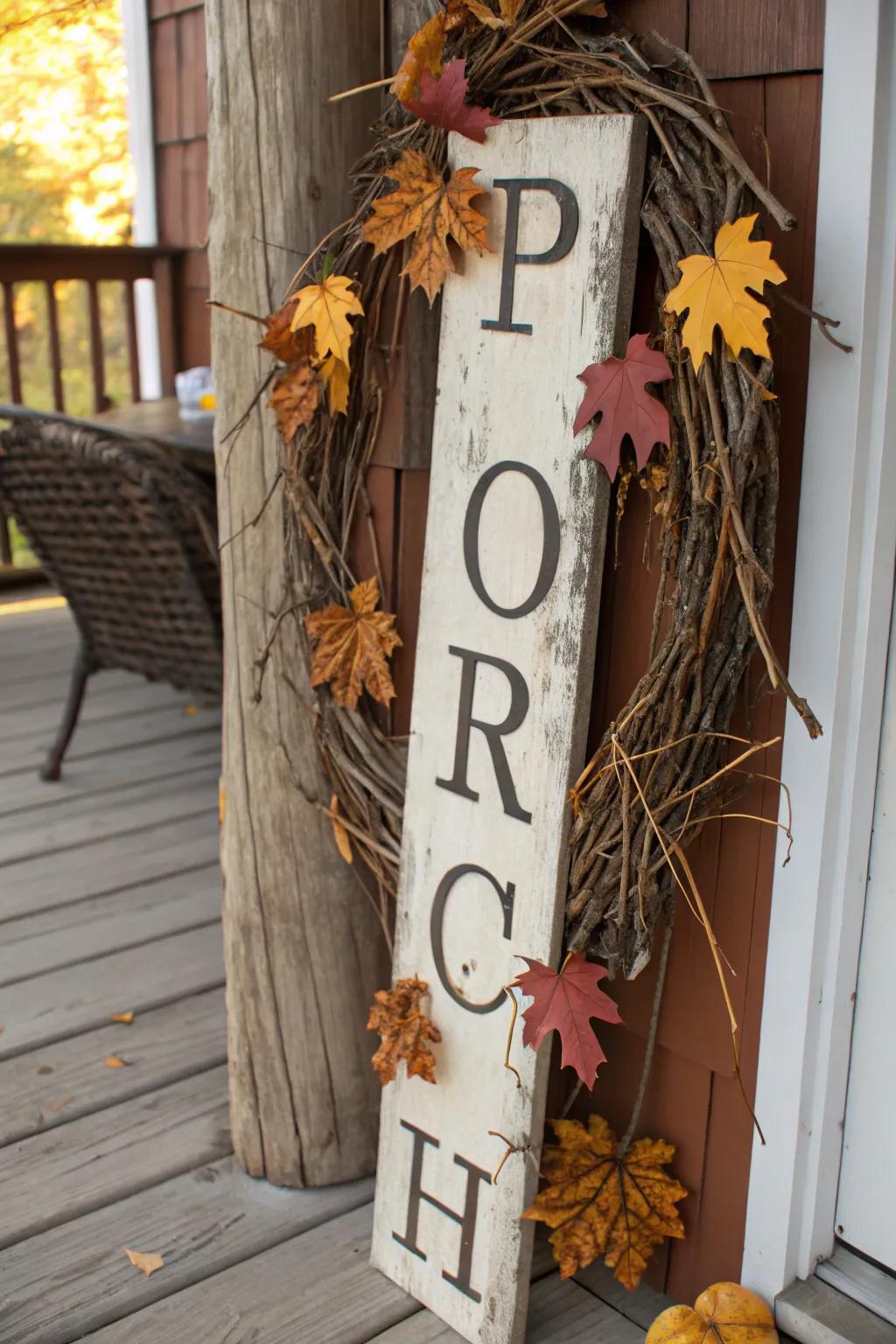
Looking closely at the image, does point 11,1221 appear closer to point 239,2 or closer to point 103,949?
point 103,949

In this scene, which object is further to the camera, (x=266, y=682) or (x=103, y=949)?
(x=103, y=949)

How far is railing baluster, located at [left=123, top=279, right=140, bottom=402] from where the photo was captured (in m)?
4.82

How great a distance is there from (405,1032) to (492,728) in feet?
1.26

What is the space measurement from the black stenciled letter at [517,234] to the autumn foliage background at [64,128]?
2.38m

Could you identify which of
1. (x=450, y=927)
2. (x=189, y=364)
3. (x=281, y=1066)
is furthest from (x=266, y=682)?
(x=189, y=364)

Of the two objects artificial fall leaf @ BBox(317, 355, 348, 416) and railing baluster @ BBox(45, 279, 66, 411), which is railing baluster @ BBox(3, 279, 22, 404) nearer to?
railing baluster @ BBox(45, 279, 66, 411)

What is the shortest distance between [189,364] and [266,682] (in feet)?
11.6

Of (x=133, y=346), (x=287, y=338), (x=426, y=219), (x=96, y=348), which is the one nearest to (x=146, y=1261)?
(x=287, y=338)

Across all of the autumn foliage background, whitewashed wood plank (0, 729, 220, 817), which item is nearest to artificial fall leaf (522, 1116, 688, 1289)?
whitewashed wood plank (0, 729, 220, 817)

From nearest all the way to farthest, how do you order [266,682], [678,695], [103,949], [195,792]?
[678,695]
[266,682]
[103,949]
[195,792]

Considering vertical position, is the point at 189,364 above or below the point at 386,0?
below

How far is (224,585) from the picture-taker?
1.61m

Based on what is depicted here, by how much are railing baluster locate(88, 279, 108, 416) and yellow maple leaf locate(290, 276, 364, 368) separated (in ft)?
11.3

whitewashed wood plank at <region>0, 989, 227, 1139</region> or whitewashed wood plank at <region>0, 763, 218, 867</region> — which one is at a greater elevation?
whitewashed wood plank at <region>0, 763, 218, 867</region>
